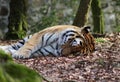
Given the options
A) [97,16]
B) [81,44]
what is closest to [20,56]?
[81,44]

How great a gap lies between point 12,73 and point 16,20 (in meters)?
8.62

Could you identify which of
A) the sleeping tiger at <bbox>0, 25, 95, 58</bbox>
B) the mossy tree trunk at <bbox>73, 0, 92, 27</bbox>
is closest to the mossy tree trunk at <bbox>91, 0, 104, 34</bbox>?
the mossy tree trunk at <bbox>73, 0, 92, 27</bbox>

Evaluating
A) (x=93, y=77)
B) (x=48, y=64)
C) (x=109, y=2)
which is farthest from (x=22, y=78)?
(x=109, y=2)

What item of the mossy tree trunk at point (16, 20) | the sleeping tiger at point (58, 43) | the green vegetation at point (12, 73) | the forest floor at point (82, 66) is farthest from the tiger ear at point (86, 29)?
the green vegetation at point (12, 73)

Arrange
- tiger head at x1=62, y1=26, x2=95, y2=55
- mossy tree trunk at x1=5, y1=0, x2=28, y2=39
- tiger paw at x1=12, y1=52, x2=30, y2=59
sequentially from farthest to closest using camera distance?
mossy tree trunk at x1=5, y1=0, x2=28, y2=39 < tiger head at x1=62, y1=26, x2=95, y2=55 < tiger paw at x1=12, y1=52, x2=30, y2=59

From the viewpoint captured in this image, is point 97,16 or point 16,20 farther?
point 97,16

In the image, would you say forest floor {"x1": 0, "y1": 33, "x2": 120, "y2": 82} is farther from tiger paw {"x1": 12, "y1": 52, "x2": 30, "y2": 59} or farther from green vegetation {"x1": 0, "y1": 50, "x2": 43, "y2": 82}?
green vegetation {"x1": 0, "y1": 50, "x2": 43, "y2": 82}

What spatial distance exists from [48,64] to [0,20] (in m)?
7.22

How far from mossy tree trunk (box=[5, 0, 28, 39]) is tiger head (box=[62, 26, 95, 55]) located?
11.3 feet

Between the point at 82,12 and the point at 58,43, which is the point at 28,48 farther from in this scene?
the point at 82,12

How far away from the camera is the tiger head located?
7.86m

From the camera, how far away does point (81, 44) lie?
7.95 metres

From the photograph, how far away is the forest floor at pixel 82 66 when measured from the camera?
6.06 m

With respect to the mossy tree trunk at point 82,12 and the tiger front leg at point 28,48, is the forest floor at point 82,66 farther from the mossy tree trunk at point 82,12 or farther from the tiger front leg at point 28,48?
the mossy tree trunk at point 82,12
